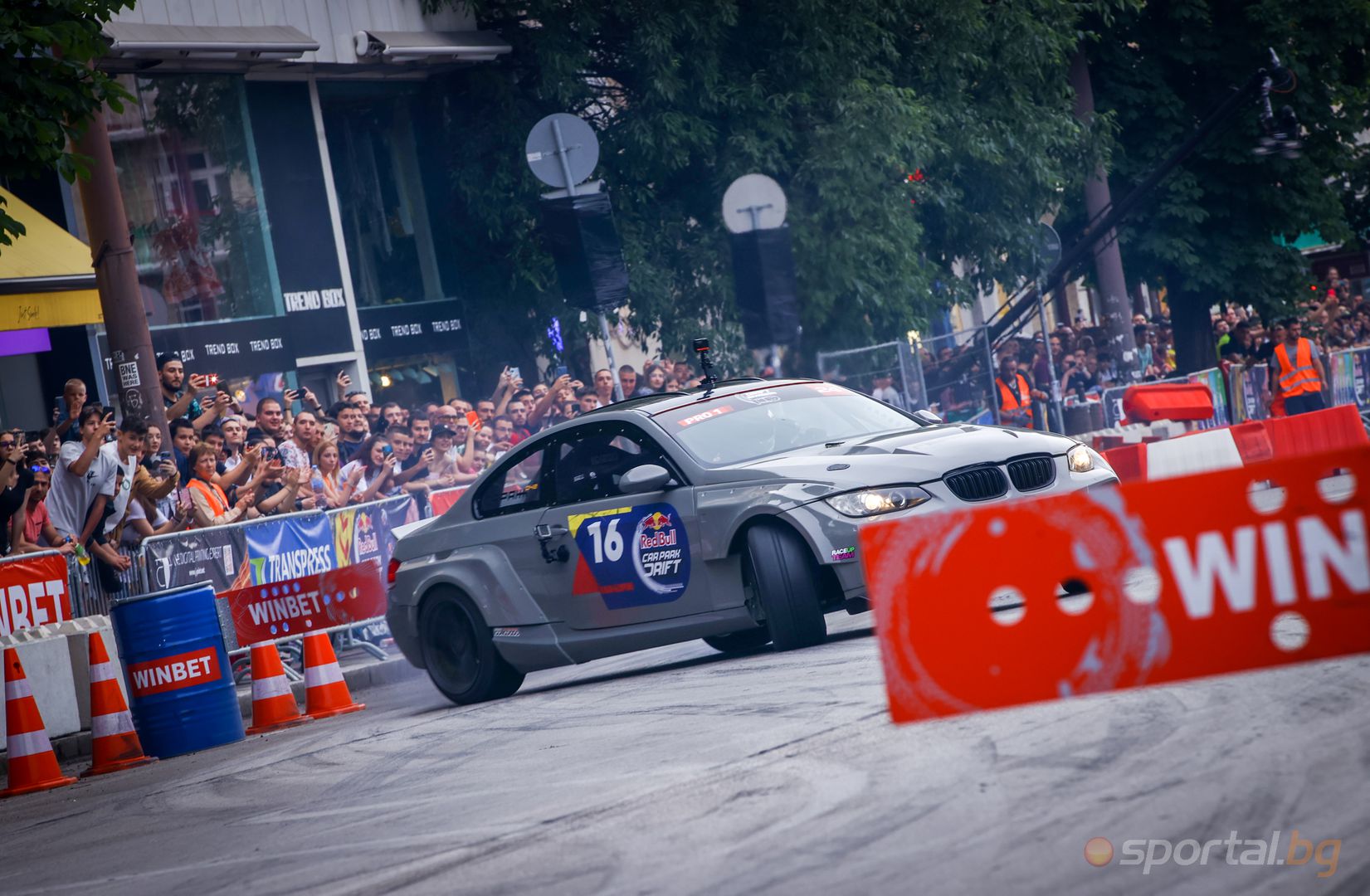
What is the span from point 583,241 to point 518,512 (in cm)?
526

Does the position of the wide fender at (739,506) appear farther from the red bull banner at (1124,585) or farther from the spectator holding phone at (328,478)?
the spectator holding phone at (328,478)

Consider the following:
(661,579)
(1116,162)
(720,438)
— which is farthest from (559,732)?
(1116,162)

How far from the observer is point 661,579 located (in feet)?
33.7

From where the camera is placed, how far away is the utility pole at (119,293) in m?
15.3

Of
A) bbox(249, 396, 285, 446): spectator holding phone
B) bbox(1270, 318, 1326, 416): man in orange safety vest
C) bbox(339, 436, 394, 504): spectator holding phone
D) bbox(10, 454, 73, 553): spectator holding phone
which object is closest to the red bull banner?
bbox(10, 454, 73, 553): spectator holding phone

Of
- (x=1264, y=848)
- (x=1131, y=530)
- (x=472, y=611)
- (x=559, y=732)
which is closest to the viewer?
(x=1264, y=848)

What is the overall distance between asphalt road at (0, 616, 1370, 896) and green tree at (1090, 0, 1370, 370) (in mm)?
22294

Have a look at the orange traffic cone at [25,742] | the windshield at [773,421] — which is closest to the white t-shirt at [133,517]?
the orange traffic cone at [25,742]

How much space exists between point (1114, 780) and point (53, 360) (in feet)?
65.4

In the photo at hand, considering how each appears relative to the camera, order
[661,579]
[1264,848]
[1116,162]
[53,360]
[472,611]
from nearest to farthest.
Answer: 1. [1264,848]
2. [661,579]
3. [472,611]
4. [53,360]
5. [1116,162]

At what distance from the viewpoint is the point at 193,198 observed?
24562 millimetres

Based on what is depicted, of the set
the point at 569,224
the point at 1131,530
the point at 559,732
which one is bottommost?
the point at 559,732

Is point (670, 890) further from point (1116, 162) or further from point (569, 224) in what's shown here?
point (1116, 162)

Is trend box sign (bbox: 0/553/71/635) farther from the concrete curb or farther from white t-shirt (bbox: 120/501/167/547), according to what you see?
the concrete curb
